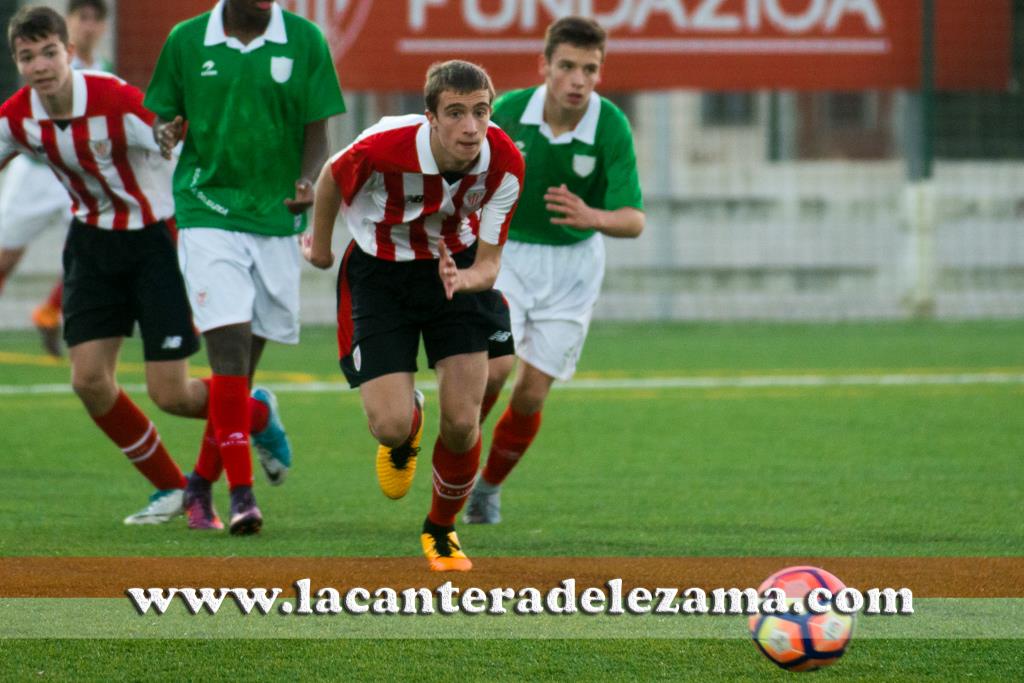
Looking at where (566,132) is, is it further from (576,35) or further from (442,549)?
(442,549)

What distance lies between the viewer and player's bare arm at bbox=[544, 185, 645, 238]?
551 cm

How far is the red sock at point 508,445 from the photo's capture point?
235 inches

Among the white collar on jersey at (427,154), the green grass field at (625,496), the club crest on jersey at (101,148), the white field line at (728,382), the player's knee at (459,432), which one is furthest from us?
the white field line at (728,382)

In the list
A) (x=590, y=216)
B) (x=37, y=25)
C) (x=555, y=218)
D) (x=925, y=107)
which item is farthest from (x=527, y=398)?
(x=925, y=107)

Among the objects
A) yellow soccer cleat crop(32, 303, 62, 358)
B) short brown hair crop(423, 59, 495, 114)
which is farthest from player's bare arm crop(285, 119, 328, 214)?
yellow soccer cleat crop(32, 303, 62, 358)

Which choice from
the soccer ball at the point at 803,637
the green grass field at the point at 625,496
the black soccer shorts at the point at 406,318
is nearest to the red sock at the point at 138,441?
the green grass field at the point at 625,496

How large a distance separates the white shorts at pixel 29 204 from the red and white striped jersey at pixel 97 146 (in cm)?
446

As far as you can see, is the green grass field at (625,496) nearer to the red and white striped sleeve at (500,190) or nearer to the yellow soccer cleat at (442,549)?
the yellow soccer cleat at (442,549)

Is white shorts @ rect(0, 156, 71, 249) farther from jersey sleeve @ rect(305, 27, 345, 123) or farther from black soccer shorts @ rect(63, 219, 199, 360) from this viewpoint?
jersey sleeve @ rect(305, 27, 345, 123)

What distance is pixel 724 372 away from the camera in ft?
36.0

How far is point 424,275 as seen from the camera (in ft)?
16.7

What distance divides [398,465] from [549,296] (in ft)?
3.76

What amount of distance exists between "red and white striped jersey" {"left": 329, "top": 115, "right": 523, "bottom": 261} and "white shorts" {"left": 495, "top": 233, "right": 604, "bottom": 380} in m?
1.05

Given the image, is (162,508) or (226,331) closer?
(226,331)
